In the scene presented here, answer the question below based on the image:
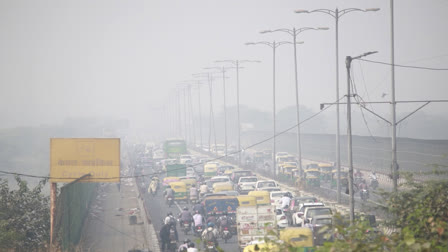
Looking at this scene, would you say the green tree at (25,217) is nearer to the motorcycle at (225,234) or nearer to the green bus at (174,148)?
the motorcycle at (225,234)

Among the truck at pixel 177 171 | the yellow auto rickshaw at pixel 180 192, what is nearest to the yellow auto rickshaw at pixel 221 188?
the yellow auto rickshaw at pixel 180 192

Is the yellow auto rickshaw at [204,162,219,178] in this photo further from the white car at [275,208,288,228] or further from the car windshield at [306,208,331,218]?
the car windshield at [306,208,331,218]

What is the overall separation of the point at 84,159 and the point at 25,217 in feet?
11.4

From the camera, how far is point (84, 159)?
92.2ft

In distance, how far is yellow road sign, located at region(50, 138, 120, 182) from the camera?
27.9m

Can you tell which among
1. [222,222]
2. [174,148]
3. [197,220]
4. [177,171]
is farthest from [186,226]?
[174,148]

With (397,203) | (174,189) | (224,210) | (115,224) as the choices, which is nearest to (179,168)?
(174,189)

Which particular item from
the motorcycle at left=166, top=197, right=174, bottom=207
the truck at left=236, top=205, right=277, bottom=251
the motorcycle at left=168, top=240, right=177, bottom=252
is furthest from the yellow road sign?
the motorcycle at left=166, top=197, right=174, bottom=207

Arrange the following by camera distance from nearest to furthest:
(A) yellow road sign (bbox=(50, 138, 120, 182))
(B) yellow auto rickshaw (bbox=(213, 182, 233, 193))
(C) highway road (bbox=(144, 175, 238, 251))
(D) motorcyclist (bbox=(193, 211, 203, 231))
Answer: (C) highway road (bbox=(144, 175, 238, 251)), (D) motorcyclist (bbox=(193, 211, 203, 231)), (A) yellow road sign (bbox=(50, 138, 120, 182)), (B) yellow auto rickshaw (bbox=(213, 182, 233, 193))

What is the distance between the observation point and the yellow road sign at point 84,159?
27859 mm

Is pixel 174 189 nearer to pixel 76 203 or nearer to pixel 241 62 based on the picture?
pixel 76 203

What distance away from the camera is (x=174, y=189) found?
41344mm

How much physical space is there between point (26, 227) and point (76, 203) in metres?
2.52

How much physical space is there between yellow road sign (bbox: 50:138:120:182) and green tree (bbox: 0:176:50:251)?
4.28 feet
